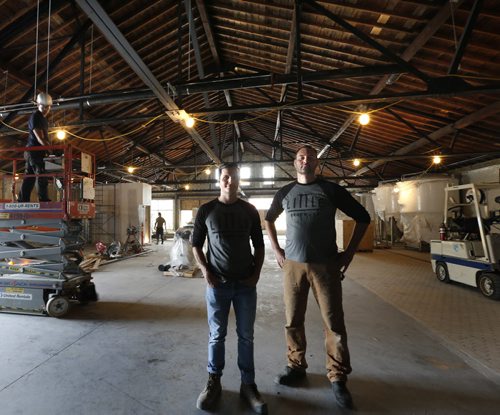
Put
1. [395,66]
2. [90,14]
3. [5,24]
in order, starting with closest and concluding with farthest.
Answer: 1. [90,14]
2. [395,66]
3. [5,24]

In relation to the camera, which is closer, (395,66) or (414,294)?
(395,66)

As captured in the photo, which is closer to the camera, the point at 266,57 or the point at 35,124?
the point at 35,124

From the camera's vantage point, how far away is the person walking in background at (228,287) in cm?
213

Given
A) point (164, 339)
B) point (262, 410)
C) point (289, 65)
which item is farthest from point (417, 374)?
point (289, 65)

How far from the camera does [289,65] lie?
6582 mm

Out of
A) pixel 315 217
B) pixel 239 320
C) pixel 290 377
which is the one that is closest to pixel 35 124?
pixel 239 320

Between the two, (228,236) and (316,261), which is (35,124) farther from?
(316,261)

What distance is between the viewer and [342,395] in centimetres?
212

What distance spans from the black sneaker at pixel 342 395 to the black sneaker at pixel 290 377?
1.13 ft

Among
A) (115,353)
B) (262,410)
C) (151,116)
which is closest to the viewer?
(262,410)

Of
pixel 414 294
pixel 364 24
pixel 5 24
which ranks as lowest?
pixel 414 294

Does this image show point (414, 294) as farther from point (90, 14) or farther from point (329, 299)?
point (90, 14)

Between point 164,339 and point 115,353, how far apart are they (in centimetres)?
56

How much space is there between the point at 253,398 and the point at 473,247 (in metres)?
5.77
